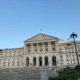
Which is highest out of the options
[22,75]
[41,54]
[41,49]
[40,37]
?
[40,37]

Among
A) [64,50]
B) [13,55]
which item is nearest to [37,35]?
[64,50]

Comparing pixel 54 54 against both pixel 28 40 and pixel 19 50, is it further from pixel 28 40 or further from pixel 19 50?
pixel 19 50

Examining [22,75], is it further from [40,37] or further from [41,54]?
[40,37]

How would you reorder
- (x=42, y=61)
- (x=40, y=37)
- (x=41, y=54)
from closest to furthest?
(x=42, y=61), (x=41, y=54), (x=40, y=37)

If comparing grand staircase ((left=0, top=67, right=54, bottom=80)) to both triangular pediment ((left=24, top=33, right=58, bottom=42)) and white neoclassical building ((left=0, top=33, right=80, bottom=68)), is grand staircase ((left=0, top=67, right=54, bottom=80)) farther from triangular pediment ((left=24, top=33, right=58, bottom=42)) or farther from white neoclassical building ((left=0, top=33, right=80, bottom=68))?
triangular pediment ((left=24, top=33, right=58, bottom=42))

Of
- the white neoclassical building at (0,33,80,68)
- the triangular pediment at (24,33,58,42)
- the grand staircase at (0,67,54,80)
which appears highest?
the triangular pediment at (24,33,58,42)

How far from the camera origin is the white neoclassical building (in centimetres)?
4544

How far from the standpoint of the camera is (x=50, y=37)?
47500 mm

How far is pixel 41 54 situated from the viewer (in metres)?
46.3

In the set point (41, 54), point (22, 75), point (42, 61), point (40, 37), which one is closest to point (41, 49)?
point (41, 54)

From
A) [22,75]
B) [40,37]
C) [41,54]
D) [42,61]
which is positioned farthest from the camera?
[40,37]

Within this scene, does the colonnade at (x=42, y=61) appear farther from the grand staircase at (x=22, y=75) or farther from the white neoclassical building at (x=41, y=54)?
the grand staircase at (x=22, y=75)

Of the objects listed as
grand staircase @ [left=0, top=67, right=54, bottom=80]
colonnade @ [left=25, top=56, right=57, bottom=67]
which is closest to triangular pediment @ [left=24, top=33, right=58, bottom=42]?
colonnade @ [left=25, top=56, right=57, bottom=67]

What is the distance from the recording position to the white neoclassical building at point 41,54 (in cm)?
4544
